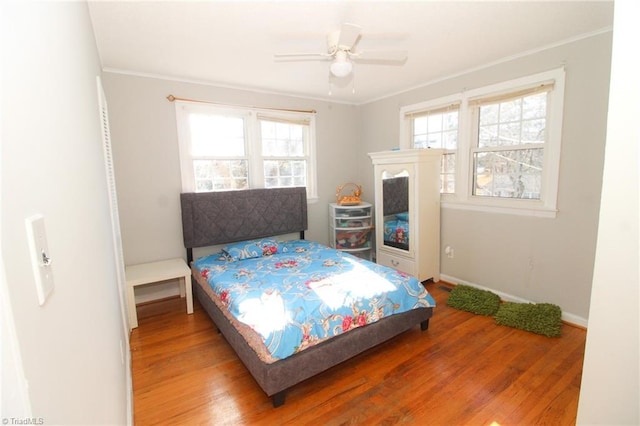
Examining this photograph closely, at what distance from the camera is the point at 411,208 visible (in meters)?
3.76

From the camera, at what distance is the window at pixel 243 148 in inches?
144

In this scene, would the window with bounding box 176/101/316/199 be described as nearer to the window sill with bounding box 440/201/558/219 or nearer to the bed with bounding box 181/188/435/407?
the bed with bounding box 181/188/435/407

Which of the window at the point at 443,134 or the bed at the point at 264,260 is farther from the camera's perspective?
the window at the point at 443,134

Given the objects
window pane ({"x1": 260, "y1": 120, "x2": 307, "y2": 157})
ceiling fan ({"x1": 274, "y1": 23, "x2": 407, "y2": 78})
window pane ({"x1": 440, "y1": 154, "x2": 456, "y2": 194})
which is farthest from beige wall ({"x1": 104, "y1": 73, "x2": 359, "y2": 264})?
window pane ({"x1": 440, "y1": 154, "x2": 456, "y2": 194})

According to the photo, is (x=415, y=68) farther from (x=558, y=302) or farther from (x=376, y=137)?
(x=558, y=302)

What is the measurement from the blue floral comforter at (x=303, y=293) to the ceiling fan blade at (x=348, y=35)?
1853mm

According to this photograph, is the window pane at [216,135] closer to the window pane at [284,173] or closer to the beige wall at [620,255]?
the window pane at [284,173]

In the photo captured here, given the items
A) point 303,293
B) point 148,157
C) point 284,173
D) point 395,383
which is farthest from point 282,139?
point 395,383

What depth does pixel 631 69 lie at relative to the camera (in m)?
0.68

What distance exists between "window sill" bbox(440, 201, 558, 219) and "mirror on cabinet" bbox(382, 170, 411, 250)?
1.77 feet

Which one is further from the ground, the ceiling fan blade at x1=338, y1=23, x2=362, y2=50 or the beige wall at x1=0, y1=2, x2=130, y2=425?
the ceiling fan blade at x1=338, y1=23, x2=362, y2=50

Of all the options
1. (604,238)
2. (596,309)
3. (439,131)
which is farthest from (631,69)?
(439,131)

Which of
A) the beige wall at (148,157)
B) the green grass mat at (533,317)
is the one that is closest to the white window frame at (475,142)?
the green grass mat at (533,317)

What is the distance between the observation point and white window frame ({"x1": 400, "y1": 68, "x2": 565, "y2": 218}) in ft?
9.35
